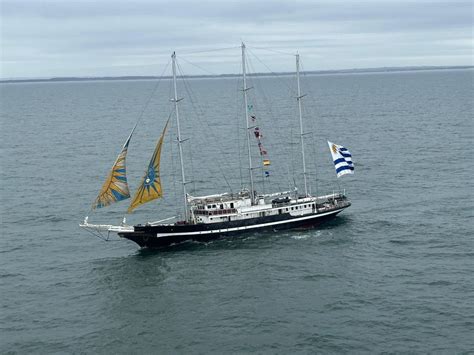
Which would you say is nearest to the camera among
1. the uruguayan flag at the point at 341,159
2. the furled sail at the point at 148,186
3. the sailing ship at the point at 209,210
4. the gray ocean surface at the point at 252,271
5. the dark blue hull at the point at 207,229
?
the gray ocean surface at the point at 252,271

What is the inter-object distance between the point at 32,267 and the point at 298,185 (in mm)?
44877

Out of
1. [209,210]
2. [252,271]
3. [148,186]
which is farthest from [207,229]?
[252,271]

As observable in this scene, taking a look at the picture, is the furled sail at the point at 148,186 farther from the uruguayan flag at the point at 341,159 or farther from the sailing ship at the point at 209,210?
the uruguayan flag at the point at 341,159

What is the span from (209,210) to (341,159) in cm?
1866

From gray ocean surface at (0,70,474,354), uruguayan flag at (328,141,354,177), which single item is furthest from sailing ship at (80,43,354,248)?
gray ocean surface at (0,70,474,354)

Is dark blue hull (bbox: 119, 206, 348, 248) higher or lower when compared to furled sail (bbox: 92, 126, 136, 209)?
lower

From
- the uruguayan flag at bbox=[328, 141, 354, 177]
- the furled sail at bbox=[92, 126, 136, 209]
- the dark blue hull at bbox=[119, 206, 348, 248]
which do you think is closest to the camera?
the furled sail at bbox=[92, 126, 136, 209]

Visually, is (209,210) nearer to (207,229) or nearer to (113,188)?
(207,229)

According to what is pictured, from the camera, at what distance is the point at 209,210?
73.0 metres

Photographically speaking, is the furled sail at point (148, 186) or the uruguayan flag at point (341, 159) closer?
the furled sail at point (148, 186)

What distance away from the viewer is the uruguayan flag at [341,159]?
255ft

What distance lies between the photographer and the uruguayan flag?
77.7 metres

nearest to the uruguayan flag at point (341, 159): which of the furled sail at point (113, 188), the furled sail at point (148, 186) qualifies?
the furled sail at point (148, 186)

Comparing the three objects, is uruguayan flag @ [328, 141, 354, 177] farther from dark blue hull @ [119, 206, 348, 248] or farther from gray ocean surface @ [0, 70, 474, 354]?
gray ocean surface @ [0, 70, 474, 354]
